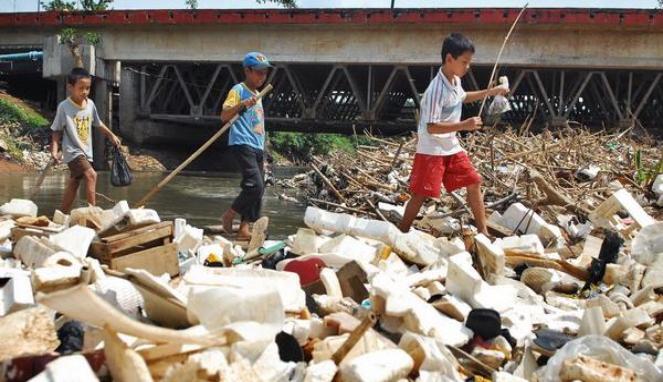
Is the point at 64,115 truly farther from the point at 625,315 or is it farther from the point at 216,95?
the point at 216,95

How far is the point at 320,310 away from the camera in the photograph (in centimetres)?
271

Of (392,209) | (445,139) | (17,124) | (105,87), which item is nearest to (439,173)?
(445,139)

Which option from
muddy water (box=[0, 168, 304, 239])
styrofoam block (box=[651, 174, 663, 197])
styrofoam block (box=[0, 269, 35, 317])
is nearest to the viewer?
styrofoam block (box=[0, 269, 35, 317])

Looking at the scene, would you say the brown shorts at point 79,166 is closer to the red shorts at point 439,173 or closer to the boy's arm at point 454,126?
the red shorts at point 439,173

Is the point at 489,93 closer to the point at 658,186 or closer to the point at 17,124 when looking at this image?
the point at 658,186

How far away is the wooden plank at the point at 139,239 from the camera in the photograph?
3258 millimetres

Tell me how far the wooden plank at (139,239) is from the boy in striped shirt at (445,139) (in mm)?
1760

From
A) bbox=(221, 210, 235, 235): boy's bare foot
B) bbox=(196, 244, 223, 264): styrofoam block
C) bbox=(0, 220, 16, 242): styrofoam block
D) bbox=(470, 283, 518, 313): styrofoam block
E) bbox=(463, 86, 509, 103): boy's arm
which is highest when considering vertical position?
bbox=(463, 86, 509, 103): boy's arm

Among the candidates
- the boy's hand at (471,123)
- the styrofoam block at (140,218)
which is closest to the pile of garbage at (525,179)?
the boy's hand at (471,123)

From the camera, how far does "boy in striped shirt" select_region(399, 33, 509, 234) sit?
13.9ft

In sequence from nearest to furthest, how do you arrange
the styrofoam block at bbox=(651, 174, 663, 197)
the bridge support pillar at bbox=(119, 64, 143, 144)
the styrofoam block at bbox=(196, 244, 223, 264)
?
the styrofoam block at bbox=(196, 244, 223, 264) < the styrofoam block at bbox=(651, 174, 663, 197) < the bridge support pillar at bbox=(119, 64, 143, 144)

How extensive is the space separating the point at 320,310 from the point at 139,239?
3.85 feet

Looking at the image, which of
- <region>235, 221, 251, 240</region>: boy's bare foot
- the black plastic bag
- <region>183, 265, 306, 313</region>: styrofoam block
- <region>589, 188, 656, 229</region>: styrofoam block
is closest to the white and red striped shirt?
<region>589, 188, 656, 229</region>: styrofoam block

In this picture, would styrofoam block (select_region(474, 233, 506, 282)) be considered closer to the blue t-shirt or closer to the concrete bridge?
the blue t-shirt
